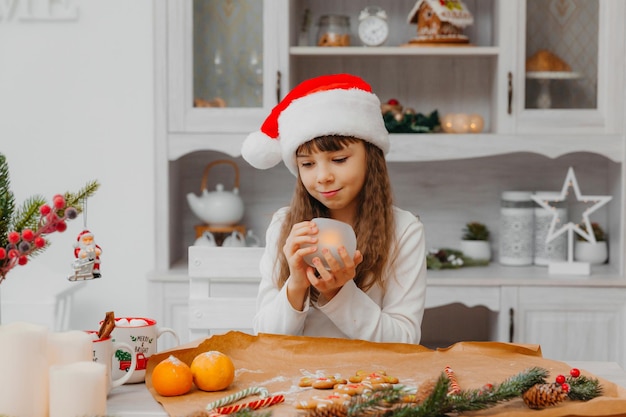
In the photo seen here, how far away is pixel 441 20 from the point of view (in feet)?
9.25

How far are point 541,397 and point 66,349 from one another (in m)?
0.62

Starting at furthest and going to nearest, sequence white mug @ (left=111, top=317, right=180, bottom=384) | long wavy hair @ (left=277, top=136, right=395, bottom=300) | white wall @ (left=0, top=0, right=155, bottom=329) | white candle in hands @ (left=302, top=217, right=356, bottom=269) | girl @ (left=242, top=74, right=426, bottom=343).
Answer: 1. white wall @ (left=0, top=0, right=155, bottom=329)
2. long wavy hair @ (left=277, top=136, right=395, bottom=300)
3. girl @ (left=242, top=74, right=426, bottom=343)
4. white candle in hands @ (left=302, top=217, right=356, bottom=269)
5. white mug @ (left=111, top=317, right=180, bottom=384)

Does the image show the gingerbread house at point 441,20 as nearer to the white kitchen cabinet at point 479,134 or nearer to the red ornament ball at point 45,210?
the white kitchen cabinet at point 479,134

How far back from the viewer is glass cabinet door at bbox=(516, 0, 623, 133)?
281 cm

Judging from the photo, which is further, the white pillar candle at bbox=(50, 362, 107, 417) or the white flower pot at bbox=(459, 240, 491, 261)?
the white flower pot at bbox=(459, 240, 491, 261)

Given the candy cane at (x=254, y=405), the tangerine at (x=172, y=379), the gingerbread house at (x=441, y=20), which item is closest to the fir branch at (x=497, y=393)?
the candy cane at (x=254, y=405)

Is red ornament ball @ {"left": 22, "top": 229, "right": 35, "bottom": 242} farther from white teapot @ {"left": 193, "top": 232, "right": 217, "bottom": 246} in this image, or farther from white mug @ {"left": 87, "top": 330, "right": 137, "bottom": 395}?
white teapot @ {"left": 193, "top": 232, "right": 217, "bottom": 246}

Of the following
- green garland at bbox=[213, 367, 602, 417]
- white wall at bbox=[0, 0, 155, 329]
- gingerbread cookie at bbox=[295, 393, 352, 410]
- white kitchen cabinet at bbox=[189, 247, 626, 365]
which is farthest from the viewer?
white wall at bbox=[0, 0, 155, 329]

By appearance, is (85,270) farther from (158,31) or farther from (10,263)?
(158,31)

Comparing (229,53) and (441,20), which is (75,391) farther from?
(441,20)

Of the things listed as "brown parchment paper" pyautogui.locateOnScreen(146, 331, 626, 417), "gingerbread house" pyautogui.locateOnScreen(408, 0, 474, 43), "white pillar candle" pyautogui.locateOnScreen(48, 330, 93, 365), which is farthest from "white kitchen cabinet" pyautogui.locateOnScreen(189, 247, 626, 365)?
"white pillar candle" pyautogui.locateOnScreen(48, 330, 93, 365)

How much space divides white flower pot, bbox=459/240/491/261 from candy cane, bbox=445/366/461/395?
5.93ft

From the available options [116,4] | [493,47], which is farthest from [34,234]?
[116,4]

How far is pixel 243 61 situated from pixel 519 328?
1285 mm
